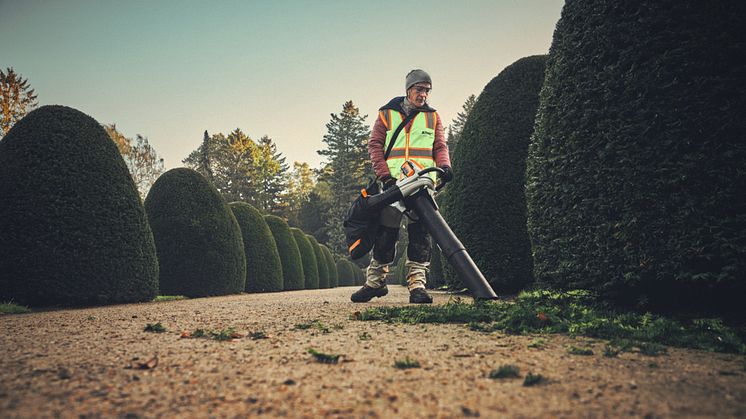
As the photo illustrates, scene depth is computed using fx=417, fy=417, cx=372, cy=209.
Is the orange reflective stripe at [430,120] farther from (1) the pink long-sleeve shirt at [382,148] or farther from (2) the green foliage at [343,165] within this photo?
(2) the green foliage at [343,165]

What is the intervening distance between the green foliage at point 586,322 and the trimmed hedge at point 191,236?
623 cm

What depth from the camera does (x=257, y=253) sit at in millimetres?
12656

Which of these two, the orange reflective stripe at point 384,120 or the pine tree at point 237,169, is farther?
the pine tree at point 237,169

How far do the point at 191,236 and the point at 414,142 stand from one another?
6.06 meters

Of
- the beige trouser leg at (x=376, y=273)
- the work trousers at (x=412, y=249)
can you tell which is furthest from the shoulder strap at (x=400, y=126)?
the beige trouser leg at (x=376, y=273)

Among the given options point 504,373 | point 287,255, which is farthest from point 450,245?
point 287,255

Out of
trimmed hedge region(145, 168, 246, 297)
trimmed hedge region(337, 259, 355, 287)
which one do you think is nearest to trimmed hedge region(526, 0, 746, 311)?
trimmed hedge region(145, 168, 246, 297)

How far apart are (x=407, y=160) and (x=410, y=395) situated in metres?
3.87

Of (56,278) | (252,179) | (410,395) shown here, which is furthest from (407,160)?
(252,179)

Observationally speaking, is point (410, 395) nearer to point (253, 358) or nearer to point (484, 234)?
point (253, 358)

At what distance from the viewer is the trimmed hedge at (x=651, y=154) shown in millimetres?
2963

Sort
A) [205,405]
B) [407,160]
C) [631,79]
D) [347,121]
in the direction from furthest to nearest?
[347,121] < [407,160] < [631,79] < [205,405]

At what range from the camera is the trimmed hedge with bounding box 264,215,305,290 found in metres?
15.7

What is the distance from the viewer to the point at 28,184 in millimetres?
5824
